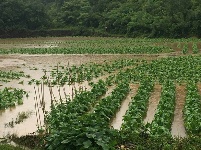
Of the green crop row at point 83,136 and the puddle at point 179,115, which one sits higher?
the green crop row at point 83,136

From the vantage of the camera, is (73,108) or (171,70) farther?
(171,70)

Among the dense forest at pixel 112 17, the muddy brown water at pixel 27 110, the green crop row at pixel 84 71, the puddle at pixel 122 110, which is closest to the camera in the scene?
the muddy brown water at pixel 27 110

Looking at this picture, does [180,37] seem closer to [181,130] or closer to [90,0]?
[90,0]

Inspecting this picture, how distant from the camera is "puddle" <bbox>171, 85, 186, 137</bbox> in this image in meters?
11.8

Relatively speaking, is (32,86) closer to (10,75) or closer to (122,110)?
(10,75)

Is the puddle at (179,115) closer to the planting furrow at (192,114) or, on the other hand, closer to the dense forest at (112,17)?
the planting furrow at (192,114)

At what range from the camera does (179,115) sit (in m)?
13.6

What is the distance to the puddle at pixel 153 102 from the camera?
13330 millimetres

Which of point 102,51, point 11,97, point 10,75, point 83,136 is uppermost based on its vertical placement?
point 83,136

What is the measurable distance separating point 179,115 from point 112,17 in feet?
138

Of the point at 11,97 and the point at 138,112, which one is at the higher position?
the point at 138,112

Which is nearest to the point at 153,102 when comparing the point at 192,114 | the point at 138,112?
the point at 138,112

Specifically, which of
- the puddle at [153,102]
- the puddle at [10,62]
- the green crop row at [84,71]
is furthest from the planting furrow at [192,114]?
the puddle at [10,62]

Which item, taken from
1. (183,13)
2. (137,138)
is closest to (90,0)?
(183,13)
